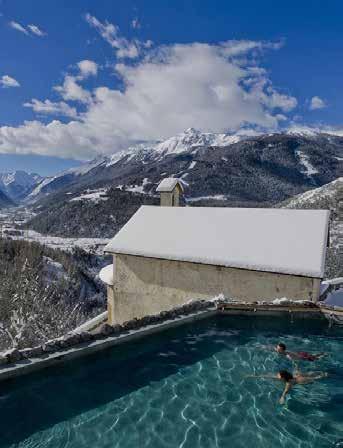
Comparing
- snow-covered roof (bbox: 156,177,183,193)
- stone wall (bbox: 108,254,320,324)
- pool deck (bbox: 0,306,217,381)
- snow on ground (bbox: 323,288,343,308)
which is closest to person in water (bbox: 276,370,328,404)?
pool deck (bbox: 0,306,217,381)

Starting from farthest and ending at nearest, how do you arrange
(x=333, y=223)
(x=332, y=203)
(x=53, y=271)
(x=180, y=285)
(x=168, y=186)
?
(x=332, y=203) → (x=53, y=271) → (x=333, y=223) → (x=168, y=186) → (x=180, y=285)

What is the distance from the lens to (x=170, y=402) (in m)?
7.01

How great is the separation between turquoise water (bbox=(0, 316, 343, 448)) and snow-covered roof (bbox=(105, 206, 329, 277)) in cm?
661

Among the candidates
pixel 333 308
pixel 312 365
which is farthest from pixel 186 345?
pixel 333 308

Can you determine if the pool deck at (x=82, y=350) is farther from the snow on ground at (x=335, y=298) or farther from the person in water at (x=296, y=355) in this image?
the snow on ground at (x=335, y=298)

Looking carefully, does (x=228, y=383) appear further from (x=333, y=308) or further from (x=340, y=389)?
(x=333, y=308)

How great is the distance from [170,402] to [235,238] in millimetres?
11594

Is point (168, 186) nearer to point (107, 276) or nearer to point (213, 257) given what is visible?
point (107, 276)

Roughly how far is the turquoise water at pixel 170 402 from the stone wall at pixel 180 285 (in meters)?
6.11

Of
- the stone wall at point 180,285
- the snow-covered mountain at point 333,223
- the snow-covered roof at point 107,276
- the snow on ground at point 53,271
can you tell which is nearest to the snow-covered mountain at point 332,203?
the snow-covered mountain at point 333,223

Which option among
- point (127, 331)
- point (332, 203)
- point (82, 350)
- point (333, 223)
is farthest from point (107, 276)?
point (332, 203)

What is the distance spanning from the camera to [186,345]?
31.5ft

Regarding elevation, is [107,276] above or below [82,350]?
below

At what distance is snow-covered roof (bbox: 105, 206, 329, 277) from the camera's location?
15836mm
